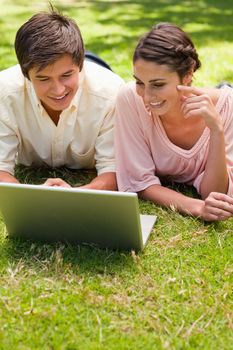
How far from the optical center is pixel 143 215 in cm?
288

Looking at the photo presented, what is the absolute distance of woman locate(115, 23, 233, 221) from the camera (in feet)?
8.88

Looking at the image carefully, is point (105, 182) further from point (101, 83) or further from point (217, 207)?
point (217, 207)

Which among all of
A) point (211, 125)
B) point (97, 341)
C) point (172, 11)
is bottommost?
point (172, 11)

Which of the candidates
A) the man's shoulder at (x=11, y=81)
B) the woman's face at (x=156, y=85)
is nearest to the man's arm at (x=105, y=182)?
the woman's face at (x=156, y=85)

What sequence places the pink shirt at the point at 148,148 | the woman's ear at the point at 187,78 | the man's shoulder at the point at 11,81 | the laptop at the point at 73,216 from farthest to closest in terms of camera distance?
1. the man's shoulder at the point at 11,81
2. the pink shirt at the point at 148,148
3. the woman's ear at the point at 187,78
4. the laptop at the point at 73,216

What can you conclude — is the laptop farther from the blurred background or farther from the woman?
the blurred background

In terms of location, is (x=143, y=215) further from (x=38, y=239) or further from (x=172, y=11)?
(x=172, y=11)

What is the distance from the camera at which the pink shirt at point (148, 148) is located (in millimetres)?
2980

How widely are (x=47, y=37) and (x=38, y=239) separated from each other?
870 mm

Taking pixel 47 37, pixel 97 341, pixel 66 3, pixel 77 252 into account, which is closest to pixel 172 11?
pixel 66 3

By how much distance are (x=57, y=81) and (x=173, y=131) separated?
60 centimetres

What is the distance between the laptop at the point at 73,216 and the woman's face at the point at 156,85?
54 cm

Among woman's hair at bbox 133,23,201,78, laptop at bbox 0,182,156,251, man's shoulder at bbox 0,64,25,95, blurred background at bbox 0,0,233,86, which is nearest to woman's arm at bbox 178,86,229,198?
woman's hair at bbox 133,23,201,78

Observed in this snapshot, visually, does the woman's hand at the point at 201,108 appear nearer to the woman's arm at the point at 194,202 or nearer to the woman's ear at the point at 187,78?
the woman's ear at the point at 187,78
